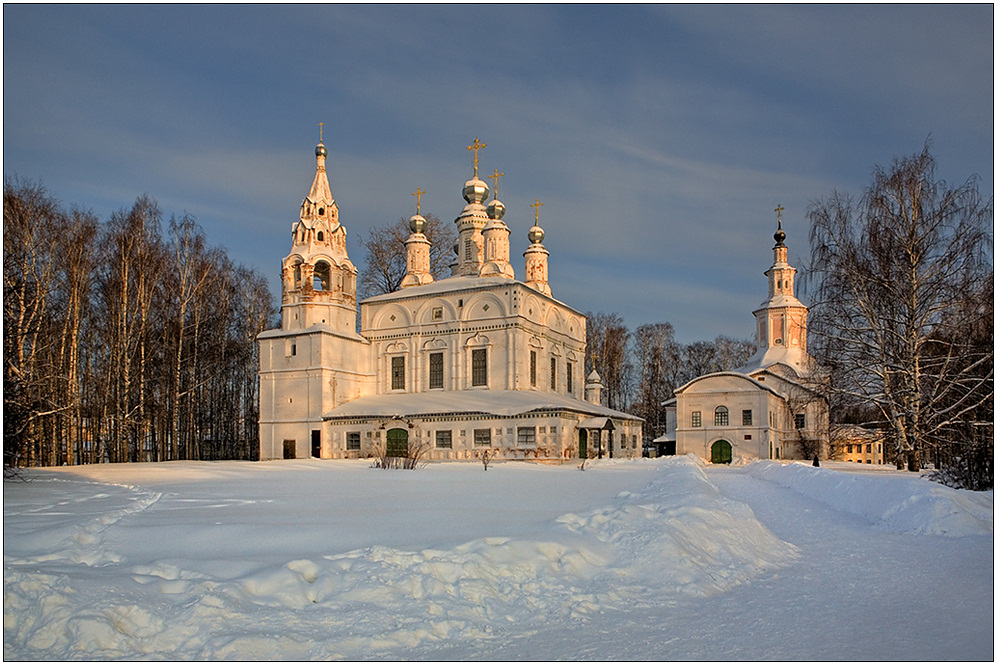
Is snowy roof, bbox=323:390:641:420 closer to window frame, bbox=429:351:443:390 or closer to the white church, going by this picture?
the white church

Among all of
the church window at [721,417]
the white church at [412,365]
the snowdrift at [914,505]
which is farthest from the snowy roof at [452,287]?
the snowdrift at [914,505]

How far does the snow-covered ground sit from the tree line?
12.3 meters

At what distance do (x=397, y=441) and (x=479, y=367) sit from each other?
215 inches

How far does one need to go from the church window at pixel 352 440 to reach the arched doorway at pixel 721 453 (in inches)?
719

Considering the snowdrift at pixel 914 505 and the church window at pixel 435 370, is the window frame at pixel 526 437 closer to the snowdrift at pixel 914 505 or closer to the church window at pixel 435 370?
the church window at pixel 435 370

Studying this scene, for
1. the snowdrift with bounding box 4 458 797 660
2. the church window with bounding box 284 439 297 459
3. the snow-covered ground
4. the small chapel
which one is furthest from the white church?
the snowdrift with bounding box 4 458 797 660

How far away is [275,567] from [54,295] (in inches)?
1058

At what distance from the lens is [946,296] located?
1908 cm

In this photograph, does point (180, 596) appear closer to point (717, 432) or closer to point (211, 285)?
point (211, 285)

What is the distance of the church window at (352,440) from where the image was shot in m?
35.3

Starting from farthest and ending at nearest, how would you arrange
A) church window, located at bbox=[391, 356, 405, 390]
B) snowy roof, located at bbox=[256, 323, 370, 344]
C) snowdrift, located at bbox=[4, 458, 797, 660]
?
1. church window, located at bbox=[391, 356, 405, 390]
2. snowy roof, located at bbox=[256, 323, 370, 344]
3. snowdrift, located at bbox=[4, 458, 797, 660]

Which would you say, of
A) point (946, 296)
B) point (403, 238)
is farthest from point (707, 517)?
point (403, 238)

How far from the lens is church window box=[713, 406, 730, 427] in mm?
40281

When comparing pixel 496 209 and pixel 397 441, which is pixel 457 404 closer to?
pixel 397 441
